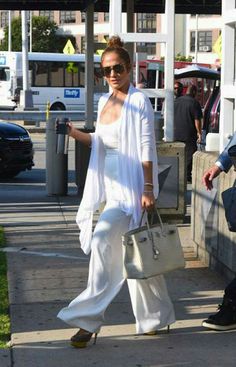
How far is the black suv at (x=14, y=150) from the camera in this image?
15.4m

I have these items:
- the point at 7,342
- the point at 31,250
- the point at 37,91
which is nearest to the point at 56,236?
the point at 31,250

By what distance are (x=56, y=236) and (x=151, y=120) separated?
440cm

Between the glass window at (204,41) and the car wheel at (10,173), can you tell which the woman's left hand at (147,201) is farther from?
the glass window at (204,41)

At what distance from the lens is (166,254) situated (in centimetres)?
523

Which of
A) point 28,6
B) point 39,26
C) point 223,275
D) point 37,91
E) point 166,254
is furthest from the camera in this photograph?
point 39,26

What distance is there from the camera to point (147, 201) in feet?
17.2

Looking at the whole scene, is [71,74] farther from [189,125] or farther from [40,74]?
[189,125]

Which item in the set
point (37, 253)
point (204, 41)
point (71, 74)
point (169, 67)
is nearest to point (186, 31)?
point (204, 41)

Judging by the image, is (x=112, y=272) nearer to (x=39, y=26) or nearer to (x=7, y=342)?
(x=7, y=342)

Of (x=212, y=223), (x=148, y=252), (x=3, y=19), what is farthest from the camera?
(x=3, y=19)

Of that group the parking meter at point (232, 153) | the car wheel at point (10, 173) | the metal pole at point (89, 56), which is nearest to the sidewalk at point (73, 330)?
the parking meter at point (232, 153)

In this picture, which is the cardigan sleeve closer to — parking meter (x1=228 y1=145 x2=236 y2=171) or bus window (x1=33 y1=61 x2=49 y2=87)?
parking meter (x1=228 y1=145 x2=236 y2=171)

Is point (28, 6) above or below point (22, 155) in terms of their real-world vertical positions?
above

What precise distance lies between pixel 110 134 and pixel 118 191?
37 centimetres
